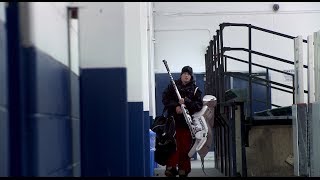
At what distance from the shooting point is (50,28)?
2.57m

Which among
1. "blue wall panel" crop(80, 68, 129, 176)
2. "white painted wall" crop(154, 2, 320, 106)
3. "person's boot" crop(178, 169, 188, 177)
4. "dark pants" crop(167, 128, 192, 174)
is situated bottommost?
"person's boot" crop(178, 169, 188, 177)

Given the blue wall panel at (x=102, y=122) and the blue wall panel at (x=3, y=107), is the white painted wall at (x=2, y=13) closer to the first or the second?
the blue wall panel at (x=3, y=107)

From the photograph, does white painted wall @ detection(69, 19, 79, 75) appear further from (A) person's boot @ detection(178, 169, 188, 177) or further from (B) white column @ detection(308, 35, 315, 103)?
(B) white column @ detection(308, 35, 315, 103)

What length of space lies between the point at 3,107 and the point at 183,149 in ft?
14.5

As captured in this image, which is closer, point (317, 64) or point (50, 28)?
point (50, 28)

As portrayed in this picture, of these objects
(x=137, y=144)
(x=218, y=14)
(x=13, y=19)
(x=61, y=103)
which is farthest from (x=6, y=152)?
(x=218, y=14)

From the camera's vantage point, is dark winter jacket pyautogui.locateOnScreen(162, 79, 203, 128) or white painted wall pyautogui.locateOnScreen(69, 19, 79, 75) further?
dark winter jacket pyautogui.locateOnScreen(162, 79, 203, 128)

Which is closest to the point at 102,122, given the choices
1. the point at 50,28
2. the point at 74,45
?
the point at 74,45

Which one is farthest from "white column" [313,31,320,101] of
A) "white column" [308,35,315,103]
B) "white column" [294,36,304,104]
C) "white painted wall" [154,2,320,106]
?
"white painted wall" [154,2,320,106]

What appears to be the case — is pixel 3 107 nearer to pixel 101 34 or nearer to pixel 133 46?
pixel 101 34

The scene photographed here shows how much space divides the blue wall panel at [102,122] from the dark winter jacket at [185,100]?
3101 millimetres

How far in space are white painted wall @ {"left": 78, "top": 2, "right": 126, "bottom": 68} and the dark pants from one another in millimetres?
3247

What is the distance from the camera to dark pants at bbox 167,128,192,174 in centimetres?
643

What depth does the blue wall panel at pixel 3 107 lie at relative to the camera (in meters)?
2.15
